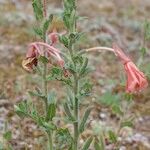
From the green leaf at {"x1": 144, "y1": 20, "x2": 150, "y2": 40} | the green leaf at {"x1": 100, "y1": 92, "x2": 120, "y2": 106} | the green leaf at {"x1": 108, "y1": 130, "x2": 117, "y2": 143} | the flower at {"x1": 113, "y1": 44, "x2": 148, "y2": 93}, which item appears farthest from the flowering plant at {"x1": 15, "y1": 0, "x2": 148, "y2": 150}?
the green leaf at {"x1": 100, "y1": 92, "x2": 120, "y2": 106}

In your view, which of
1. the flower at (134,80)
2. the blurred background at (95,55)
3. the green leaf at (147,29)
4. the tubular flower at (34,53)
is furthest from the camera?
the blurred background at (95,55)

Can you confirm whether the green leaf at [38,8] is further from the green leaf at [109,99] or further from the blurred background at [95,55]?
the green leaf at [109,99]

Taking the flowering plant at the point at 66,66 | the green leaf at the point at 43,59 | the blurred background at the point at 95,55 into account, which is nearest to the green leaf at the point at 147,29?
the blurred background at the point at 95,55

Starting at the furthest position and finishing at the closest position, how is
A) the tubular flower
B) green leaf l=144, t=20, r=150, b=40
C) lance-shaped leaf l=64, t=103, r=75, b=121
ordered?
1. green leaf l=144, t=20, r=150, b=40
2. lance-shaped leaf l=64, t=103, r=75, b=121
3. the tubular flower

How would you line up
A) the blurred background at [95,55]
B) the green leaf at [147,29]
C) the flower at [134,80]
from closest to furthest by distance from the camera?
the flower at [134,80] < the green leaf at [147,29] < the blurred background at [95,55]

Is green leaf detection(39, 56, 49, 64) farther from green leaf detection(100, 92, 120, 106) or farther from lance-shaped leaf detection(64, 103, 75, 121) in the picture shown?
green leaf detection(100, 92, 120, 106)

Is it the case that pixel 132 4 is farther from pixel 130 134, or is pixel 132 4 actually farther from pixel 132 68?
pixel 132 68

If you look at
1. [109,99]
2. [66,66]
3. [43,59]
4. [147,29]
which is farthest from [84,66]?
[109,99]

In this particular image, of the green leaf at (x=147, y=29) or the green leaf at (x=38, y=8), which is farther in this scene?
the green leaf at (x=147, y=29)
